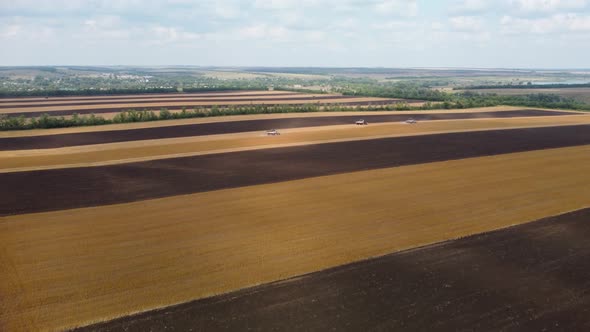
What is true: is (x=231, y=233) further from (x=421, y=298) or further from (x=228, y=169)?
(x=228, y=169)

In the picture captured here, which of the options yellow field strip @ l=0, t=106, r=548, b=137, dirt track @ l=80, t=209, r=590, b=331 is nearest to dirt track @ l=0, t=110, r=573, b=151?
yellow field strip @ l=0, t=106, r=548, b=137

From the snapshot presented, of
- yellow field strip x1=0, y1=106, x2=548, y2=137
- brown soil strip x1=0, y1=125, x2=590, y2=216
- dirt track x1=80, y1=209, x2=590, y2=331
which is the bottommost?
dirt track x1=80, y1=209, x2=590, y2=331

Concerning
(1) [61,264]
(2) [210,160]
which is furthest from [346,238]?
(2) [210,160]

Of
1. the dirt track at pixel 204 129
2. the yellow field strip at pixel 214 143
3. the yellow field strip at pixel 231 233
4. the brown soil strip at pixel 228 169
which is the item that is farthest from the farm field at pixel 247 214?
the dirt track at pixel 204 129

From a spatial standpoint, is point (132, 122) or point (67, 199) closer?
point (67, 199)

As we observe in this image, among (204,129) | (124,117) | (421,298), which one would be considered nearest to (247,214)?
(421,298)

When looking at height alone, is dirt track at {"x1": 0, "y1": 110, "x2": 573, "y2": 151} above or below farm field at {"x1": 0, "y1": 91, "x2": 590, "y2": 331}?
above

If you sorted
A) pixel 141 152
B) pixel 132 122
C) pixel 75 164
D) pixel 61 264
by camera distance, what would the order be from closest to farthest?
pixel 61 264
pixel 75 164
pixel 141 152
pixel 132 122

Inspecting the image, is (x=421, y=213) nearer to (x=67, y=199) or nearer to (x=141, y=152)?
(x=67, y=199)

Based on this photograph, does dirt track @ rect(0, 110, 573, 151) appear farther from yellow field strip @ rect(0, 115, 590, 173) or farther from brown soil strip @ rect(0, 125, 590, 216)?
brown soil strip @ rect(0, 125, 590, 216)
